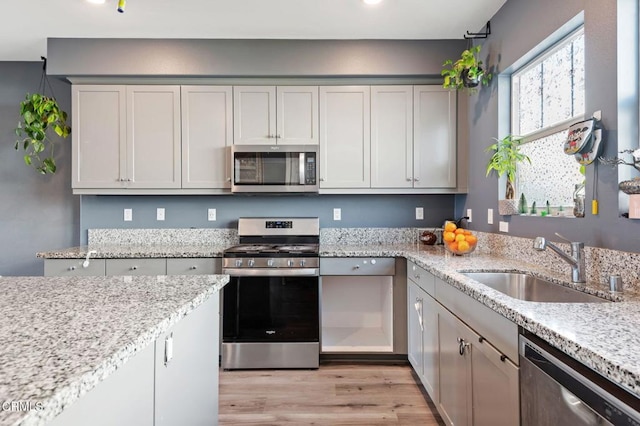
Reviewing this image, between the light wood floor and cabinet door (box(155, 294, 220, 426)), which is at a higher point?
cabinet door (box(155, 294, 220, 426))

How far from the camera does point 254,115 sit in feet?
9.50

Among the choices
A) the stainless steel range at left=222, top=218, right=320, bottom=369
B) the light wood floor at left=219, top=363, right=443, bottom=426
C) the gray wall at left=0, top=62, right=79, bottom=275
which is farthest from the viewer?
the gray wall at left=0, top=62, right=79, bottom=275

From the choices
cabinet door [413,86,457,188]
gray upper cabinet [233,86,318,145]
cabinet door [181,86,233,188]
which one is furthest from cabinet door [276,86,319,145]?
cabinet door [413,86,457,188]

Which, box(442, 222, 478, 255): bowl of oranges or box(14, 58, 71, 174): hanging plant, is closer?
box(442, 222, 478, 255): bowl of oranges

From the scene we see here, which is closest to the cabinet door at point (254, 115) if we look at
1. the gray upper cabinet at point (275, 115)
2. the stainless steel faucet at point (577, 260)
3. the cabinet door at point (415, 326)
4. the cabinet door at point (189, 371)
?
the gray upper cabinet at point (275, 115)

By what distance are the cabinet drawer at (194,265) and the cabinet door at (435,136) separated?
5.76 feet

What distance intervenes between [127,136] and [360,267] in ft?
7.22

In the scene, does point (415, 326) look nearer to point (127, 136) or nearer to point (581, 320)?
point (581, 320)

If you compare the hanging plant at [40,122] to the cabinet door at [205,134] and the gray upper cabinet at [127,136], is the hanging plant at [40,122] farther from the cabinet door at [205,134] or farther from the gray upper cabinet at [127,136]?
the cabinet door at [205,134]

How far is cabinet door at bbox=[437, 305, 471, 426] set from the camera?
151 centimetres

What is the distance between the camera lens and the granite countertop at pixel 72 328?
0.54 m

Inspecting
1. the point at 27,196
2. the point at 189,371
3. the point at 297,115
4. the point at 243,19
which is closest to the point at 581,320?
the point at 189,371

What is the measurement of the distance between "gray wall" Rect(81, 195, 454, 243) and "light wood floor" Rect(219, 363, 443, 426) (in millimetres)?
1266

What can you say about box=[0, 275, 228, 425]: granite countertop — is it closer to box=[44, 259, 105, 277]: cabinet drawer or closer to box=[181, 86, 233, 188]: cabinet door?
box=[44, 259, 105, 277]: cabinet drawer
